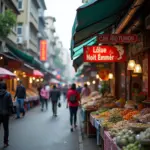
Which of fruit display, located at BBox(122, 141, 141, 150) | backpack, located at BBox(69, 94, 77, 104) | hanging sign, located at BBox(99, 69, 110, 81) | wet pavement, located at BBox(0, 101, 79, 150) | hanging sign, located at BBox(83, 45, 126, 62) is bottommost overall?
wet pavement, located at BBox(0, 101, 79, 150)

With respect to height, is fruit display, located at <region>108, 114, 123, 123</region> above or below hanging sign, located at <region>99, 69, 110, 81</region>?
below

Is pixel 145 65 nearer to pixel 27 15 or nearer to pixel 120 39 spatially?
pixel 120 39

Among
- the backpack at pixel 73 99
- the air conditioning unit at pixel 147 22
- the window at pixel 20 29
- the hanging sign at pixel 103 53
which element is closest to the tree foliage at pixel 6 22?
the backpack at pixel 73 99

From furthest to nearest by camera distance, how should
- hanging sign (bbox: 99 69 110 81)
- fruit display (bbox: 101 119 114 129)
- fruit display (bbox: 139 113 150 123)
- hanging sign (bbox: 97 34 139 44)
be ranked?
hanging sign (bbox: 99 69 110 81) < hanging sign (bbox: 97 34 139 44) < fruit display (bbox: 101 119 114 129) < fruit display (bbox: 139 113 150 123)

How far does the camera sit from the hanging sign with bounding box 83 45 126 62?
10500 millimetres

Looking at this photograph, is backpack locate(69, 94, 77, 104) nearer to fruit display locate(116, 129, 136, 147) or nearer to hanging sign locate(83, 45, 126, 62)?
hanging sign locate(83, 45, 126, 62)

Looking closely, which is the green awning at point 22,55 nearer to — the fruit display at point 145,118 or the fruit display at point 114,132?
the fruit display at point 145,118

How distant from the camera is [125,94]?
46.2 ft

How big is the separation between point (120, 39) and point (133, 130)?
324cm

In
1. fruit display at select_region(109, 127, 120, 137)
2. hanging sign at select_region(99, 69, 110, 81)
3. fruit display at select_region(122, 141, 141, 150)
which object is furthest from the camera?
hanging sign at select_region(99, 69, 110, 81)

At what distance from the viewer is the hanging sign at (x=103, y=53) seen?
34.4 feet

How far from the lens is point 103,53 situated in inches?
419

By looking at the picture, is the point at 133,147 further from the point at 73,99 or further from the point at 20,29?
the point at 20,29

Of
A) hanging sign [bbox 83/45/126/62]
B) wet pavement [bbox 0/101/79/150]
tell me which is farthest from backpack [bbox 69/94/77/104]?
hanging sign [bbox 83/45/126/62]
